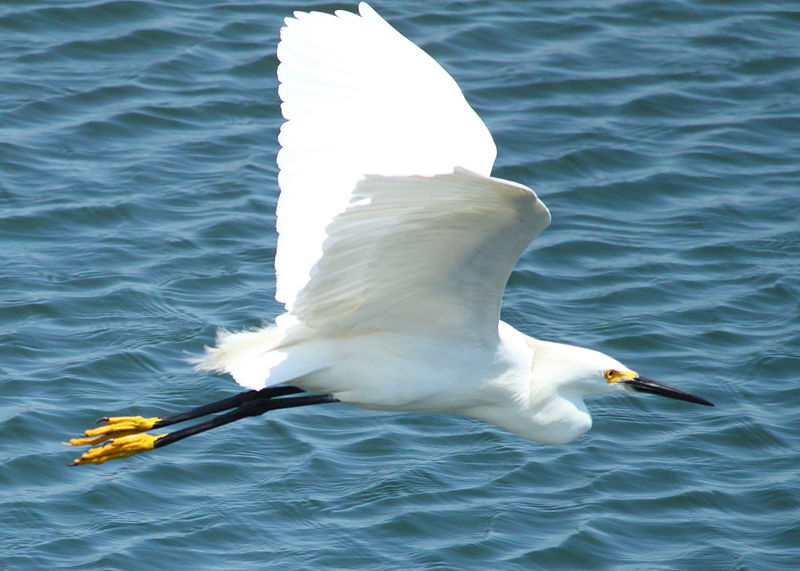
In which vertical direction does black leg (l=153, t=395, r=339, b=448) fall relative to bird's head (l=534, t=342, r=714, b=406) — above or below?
below

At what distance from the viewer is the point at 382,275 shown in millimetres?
5414

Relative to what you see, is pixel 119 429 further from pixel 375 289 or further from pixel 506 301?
pixel 506 301

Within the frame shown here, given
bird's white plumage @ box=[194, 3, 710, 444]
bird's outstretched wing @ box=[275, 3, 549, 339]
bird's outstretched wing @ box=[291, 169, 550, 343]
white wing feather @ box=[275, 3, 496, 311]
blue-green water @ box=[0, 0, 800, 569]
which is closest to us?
bird's outstretched wing @ box=[291, 169, 550, 343]

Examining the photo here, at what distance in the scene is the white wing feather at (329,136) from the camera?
18.4 feet

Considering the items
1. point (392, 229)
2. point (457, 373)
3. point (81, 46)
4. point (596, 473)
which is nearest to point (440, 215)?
point (392, 229)

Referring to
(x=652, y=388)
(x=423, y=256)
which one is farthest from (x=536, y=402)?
(x=423, y=256)

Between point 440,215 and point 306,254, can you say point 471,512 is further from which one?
point 440,215

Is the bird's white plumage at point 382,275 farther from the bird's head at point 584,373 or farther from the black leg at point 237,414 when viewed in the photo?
the black leg at point 237,414

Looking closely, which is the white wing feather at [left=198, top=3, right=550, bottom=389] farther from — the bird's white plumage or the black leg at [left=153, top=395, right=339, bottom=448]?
the black leg at [left=153, top=395, right=339, bottom=448]

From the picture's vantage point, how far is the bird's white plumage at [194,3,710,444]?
17.7 feet

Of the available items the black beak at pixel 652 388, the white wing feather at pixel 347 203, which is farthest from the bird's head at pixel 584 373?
the white wing feather at pixel 347 203

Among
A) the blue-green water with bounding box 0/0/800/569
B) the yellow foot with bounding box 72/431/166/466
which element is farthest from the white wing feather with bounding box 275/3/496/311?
the blue-green water with bounding box 0/0/800/569

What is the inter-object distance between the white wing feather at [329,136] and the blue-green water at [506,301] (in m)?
2.05

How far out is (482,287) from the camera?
17.8ft
